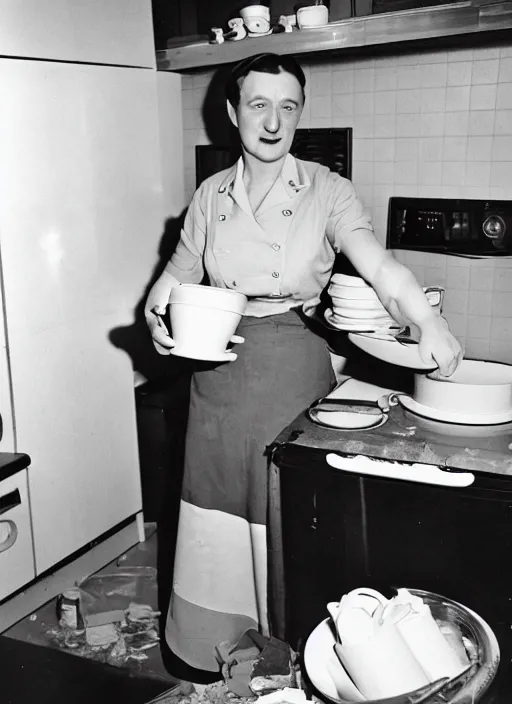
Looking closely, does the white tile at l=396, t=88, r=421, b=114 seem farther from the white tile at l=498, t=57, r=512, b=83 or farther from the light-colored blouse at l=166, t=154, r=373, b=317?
the light-colored blouse at l=166, t=154, r=373, b=317

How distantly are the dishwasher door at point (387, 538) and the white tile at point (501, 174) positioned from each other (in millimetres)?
1012

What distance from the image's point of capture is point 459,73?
2.15 metres

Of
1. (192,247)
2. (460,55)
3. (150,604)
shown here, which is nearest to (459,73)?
(460,55)

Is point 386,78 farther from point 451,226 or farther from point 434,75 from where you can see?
point 451,226

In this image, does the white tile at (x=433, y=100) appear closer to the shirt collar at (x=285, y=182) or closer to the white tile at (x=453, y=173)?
the white tile at (x=453, y=173)

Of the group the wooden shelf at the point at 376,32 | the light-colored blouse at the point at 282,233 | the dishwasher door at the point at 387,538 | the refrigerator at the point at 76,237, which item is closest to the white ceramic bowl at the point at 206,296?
the light-colored blouse at the point at 282,233

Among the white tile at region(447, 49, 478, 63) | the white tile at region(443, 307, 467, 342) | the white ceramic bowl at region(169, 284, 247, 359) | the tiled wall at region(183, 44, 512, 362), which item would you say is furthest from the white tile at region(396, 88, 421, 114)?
the white ceramic bowl at region(169, 284, 247, 359)

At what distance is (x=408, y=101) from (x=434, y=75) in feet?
0.33

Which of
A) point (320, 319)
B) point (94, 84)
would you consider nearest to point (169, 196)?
point (94, 84)

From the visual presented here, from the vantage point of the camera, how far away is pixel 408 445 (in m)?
1.62

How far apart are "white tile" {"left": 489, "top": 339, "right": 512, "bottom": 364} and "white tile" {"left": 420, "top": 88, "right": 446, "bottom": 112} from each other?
704 mm

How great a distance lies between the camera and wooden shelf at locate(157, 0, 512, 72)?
1.80m

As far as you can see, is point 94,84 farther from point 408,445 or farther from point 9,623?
point 9,623

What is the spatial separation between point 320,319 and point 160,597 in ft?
3.54
